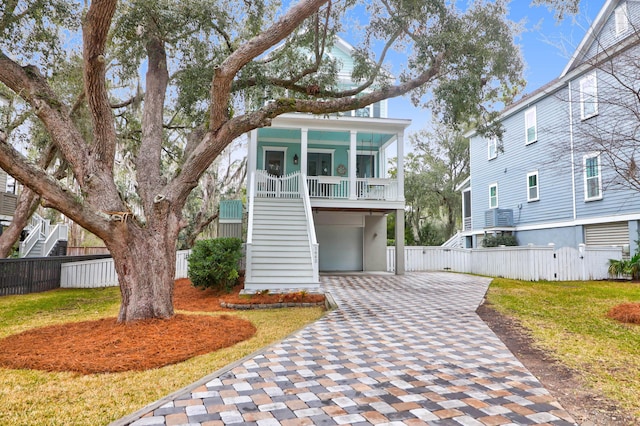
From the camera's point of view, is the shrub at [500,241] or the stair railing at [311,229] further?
the shrub at [500,241]

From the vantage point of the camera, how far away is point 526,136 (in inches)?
750

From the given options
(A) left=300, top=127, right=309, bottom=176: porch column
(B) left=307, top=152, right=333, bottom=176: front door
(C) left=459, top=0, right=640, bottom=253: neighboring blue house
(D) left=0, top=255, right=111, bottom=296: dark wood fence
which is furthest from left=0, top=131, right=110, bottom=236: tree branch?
(B) left=307, top=152, right=333, bottom=176: front door

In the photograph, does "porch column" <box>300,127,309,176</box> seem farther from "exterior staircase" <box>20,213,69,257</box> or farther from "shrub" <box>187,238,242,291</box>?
"exterior staircase" <box>20,213,69,257</box>

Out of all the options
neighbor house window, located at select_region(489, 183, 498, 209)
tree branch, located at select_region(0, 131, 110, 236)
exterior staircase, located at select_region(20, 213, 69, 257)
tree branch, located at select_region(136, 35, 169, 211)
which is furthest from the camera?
neighbor house window, located at select_region(489, 183, 498, 209)

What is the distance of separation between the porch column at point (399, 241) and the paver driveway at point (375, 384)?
837 cm

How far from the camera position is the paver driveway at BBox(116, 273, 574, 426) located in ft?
10.3

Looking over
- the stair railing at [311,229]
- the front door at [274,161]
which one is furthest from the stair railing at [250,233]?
the front door at [274,161]

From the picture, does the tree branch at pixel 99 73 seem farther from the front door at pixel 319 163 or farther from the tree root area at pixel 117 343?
the front door at pixel 319 163

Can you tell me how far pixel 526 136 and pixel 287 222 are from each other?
12.6 metres

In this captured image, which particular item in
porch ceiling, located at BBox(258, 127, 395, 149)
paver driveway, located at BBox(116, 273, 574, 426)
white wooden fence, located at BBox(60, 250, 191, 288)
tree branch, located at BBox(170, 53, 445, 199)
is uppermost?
porch ceiling, located at BBox(258, 127, 395, 149)

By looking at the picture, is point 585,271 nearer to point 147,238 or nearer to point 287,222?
point 287,222

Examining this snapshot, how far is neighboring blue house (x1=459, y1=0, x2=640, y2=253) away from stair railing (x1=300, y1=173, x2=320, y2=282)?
17.8 ft

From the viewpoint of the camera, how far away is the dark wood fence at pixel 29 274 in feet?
36.2

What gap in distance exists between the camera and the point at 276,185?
15000 mm
